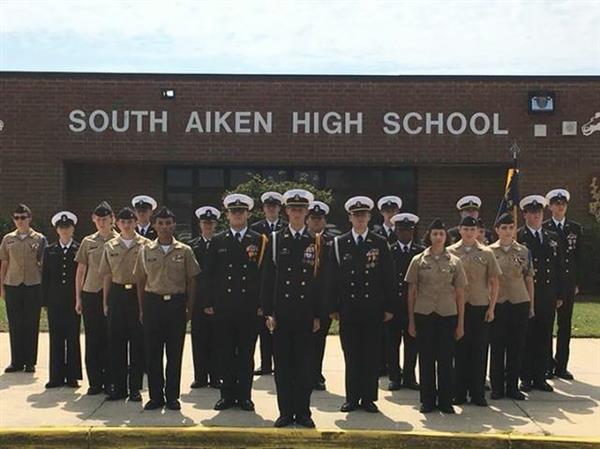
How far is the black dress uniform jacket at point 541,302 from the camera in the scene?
7.82m

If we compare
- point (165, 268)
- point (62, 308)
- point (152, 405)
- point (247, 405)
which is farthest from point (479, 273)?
point (62, 308)

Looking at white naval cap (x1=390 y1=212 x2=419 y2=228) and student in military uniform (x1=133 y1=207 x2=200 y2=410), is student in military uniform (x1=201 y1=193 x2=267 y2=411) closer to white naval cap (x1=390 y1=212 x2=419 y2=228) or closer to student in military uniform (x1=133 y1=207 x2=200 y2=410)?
student in military uniform (x1=133 y1=207 x2=200 y2=410)

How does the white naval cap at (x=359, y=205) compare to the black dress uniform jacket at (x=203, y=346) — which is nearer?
the white naval cap at (x=359, y=205)

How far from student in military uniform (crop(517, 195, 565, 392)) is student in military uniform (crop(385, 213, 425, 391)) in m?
1.23

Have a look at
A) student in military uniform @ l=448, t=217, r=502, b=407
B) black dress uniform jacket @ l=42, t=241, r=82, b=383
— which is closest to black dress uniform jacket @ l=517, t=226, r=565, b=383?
student in military uniform @ l=448, t=217, r=502, b=407

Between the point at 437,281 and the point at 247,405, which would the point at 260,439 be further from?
the point at 437,281

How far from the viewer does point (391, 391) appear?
7609 millimetres

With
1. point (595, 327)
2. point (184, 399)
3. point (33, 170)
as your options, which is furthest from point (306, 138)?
point (184, 399)

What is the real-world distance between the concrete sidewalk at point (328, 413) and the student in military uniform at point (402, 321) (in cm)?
20

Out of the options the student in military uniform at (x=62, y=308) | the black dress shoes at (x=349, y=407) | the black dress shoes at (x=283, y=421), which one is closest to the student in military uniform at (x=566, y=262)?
the black dress shoes at (x=349, y=407)

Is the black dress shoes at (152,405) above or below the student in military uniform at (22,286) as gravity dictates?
below

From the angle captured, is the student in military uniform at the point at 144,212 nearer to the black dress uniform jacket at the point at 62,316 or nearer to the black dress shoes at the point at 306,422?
the black dress uniform jacket at the point at 62,316

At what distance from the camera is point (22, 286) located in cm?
870

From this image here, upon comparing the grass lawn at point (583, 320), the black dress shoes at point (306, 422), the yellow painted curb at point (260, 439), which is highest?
the grass lawn at point (583, 320)
